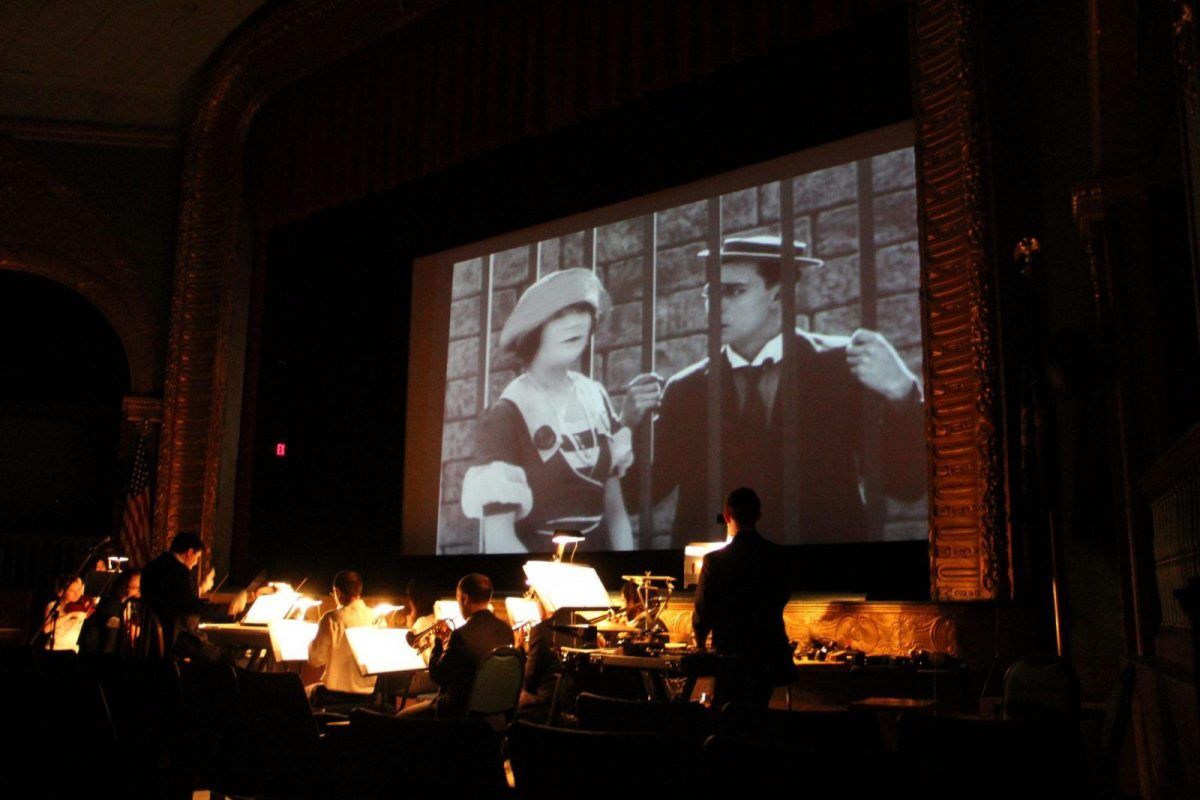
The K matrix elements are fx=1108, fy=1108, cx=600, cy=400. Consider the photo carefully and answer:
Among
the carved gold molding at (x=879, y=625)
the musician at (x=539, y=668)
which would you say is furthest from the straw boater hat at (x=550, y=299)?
the musician at (x=539, y=668)

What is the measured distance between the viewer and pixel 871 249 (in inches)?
278

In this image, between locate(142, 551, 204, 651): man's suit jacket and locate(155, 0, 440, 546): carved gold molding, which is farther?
locate(155, 0, 440, 546): carved gold molding

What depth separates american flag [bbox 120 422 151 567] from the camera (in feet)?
33.8

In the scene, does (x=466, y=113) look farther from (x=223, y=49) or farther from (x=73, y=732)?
(x=73, y=732)

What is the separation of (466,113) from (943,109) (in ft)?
13.0

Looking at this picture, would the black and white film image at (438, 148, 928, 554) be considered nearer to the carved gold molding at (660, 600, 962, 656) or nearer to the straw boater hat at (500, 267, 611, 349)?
the straw boater hat at (500, 267, 611, 349)

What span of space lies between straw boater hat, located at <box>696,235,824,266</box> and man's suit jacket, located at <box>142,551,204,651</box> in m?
4.11

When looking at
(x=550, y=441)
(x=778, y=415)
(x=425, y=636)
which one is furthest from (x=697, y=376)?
(x=425, y=636)

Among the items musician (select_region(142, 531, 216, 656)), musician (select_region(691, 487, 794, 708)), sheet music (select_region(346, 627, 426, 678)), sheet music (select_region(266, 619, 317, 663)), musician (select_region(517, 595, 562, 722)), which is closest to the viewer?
musician (select_region(691, 487, 794, 708))

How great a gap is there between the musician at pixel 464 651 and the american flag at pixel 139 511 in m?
5.93

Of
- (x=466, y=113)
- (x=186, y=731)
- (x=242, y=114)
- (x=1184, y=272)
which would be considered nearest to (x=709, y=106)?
(x=466, y=113)

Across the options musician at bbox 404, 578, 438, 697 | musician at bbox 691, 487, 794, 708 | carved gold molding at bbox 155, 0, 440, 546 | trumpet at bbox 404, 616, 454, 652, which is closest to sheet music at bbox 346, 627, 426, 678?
musician at bbox 404, 578, 438, 697

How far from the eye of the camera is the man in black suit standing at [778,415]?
6.82m

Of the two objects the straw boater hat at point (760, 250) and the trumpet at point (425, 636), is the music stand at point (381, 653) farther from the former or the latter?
the straw boater hat at point (760, 250)
